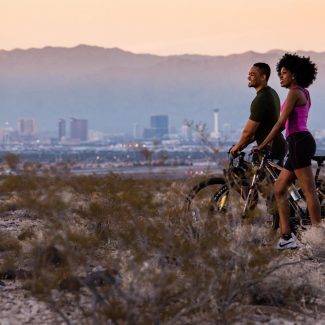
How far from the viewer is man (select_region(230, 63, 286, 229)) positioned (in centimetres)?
1069

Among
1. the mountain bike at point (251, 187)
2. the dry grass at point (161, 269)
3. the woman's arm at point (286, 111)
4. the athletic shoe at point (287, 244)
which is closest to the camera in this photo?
the dry grass at point (161, 269)

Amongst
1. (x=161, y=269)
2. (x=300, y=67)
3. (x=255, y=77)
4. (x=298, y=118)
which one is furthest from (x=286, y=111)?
(x=161, y=269)

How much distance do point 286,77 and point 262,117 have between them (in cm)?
86

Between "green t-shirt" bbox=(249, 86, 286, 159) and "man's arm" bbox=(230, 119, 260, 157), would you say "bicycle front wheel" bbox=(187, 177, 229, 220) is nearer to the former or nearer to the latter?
"man's arm" bbox=(230, 119, 260, 157)

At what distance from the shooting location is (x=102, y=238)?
38.2 feet

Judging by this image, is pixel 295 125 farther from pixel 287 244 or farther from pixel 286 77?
pixel 287 244

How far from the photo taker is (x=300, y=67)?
10.0 m

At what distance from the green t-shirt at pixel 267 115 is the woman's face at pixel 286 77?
677 millimetres

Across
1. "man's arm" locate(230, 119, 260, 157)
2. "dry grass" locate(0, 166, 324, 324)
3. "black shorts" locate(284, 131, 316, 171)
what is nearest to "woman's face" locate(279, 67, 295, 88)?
"black shorts" locate(284, 131, 316, 171)

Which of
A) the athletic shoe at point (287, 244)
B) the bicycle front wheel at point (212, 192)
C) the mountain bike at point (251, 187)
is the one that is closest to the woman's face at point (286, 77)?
the mountain bike at point (251, 187)

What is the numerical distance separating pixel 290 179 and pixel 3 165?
3.20m

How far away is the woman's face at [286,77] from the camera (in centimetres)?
1001

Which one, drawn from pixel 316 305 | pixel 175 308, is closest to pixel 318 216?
pixel 316 305

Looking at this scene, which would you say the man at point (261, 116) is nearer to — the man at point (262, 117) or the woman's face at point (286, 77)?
the man at point (262, 117)
